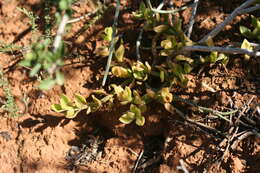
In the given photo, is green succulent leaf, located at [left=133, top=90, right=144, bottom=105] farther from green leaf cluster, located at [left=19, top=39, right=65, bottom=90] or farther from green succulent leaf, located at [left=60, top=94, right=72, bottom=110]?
green leaf cluster, located at [left=19, top=39, right=65, bottom=90]

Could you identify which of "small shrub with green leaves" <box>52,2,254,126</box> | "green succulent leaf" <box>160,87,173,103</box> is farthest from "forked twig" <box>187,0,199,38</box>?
"green succulent leaf" <box>160,87,173,103</box>

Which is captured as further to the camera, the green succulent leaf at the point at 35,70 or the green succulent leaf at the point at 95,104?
the green succulent leaf at the point at 95,104

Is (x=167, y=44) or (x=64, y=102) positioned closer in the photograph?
(x=167, y=44)

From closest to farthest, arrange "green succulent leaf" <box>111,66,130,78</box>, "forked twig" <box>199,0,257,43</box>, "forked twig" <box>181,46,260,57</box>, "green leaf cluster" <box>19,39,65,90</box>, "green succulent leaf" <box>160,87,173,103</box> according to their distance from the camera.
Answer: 1. "green leaf cluster" <box>19,39,65,90</box>
2. "forked twig" <box>181,46,260,57</box>
3. "forked twig" <box>199,0,257,43</box>
4. "green succulent leaf" <box>160,87,173,103</box>
5. "green succulent leaf" <box>111,66,130,78</box>

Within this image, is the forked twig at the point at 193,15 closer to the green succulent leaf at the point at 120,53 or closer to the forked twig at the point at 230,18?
the forked twig at the point at 230,18

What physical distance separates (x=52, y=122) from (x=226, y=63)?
3.63 ft

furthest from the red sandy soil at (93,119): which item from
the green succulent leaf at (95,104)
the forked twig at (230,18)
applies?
the forked twig at (230,18)

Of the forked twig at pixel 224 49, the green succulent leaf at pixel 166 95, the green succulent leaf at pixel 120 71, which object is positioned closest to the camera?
the forked twig at pixel 224 49

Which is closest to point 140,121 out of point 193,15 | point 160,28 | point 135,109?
point 135,109

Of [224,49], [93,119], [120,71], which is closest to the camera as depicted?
[224,49]

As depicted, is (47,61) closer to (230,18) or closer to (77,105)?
(77,105)

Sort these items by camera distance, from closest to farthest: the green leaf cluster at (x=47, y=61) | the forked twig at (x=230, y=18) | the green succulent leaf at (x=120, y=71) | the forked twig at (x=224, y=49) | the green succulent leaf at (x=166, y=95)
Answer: the green leaf cluster at (x=47, y=61), the forked twig at (x=224, y=49), the forked twig at (x=230, y=18), the green succulent leaf at (x=166, y=95), the green succulent leaf at (x=120, y=71)

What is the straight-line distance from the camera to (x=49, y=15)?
6.91 ft

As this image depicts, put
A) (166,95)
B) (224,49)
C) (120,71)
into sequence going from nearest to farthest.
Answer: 1. (224,49)
2. (166,95)
3. (120,71)
